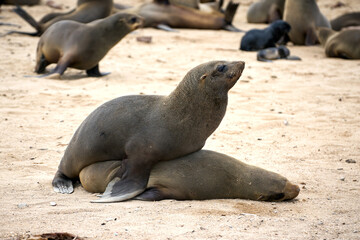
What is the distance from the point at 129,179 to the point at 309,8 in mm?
9592

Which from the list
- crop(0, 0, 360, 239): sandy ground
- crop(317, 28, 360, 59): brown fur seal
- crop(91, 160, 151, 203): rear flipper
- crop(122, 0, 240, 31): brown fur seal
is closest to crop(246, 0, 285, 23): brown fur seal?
crop(122, 0, 240, 31): brown fur seal

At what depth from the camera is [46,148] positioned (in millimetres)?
4996

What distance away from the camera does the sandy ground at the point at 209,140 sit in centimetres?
315

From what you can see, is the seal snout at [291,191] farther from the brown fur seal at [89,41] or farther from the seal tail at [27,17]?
the seal tail at [27,17]

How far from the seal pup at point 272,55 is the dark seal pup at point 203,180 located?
6.12m

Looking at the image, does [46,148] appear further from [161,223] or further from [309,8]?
[309,8]

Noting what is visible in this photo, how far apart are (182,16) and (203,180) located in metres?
10.2

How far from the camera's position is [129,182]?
3678 millimetres

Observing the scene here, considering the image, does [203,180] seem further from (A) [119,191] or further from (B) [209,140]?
(B) [209,140]

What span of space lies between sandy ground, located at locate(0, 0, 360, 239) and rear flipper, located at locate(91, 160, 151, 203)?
0.32 ft

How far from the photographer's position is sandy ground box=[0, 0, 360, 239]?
3154 mm

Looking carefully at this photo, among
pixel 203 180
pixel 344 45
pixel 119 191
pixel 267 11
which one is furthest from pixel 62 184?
pixel 267 11

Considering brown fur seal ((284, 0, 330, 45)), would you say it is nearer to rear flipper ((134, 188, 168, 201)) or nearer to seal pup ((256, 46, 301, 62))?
seal pup ((256, 46, 301, 62))

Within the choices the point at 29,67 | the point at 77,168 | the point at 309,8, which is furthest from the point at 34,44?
the point at 77,168
